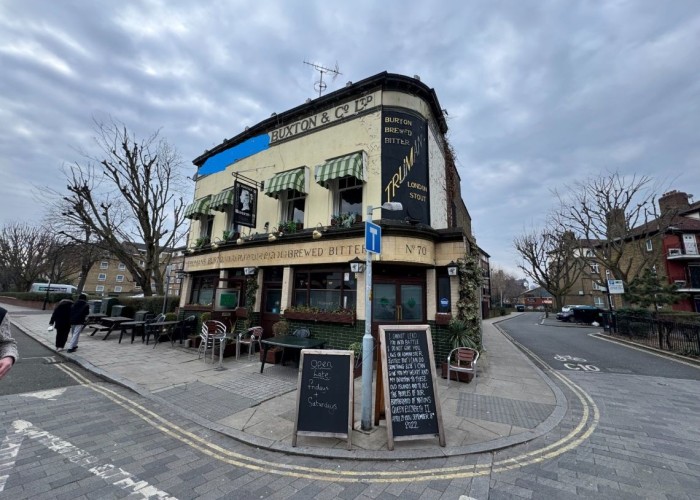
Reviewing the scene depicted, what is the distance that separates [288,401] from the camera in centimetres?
629

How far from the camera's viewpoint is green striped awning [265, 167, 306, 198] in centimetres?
1143

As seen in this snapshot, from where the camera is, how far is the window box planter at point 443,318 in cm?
928

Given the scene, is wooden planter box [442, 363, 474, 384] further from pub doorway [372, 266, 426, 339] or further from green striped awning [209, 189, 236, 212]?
green striped awning [209, 189, 236, 212]

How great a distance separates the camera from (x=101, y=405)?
5.93m

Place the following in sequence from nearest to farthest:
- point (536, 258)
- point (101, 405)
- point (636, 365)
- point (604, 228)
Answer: point (101, 405)
point (636, 365)
point (604, 228)
point (536, 258)

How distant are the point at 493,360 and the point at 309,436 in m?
8.69

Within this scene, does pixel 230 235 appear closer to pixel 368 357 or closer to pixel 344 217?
pixel 344 217

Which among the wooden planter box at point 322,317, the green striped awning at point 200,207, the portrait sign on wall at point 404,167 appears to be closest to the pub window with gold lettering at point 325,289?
the wooden planter box at point 322,317

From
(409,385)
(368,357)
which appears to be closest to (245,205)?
(368,357)

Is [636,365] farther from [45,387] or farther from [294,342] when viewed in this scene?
[45,387]

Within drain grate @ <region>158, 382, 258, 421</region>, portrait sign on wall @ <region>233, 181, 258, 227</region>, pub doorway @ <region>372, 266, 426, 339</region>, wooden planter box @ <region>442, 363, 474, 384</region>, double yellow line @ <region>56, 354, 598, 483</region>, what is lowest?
drain grate @ <region>158, 382, 258, 421</region>

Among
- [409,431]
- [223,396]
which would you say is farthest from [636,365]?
[223,396]

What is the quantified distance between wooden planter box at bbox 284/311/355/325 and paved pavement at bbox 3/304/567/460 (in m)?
1.81

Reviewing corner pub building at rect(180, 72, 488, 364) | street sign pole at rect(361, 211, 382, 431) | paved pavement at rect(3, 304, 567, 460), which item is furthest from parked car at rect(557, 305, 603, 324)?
street sign pole at rect(361, 211, 382, 431)
